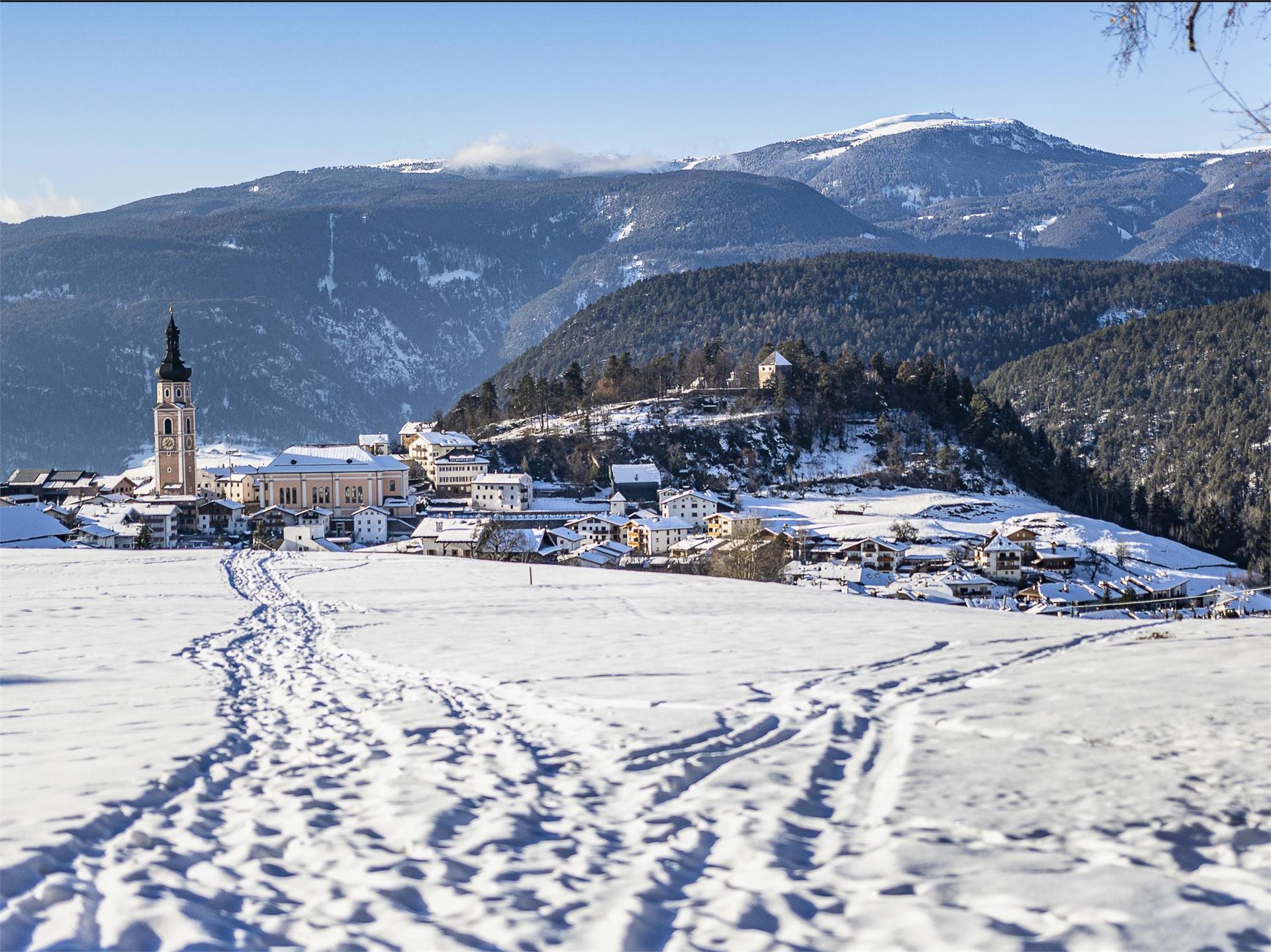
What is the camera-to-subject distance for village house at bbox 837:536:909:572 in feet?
225

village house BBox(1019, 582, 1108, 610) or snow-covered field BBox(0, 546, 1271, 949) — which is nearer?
snow-covered field BBox(0, 546, 1271, 949)

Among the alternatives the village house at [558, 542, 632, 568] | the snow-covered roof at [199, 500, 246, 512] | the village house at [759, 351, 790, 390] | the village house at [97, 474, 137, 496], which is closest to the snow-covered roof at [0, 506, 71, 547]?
the village house at [558, 542, 632, 568]

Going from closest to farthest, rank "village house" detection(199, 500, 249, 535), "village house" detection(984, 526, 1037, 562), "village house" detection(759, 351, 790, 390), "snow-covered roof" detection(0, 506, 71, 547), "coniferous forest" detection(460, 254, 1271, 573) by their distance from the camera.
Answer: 1. "snow-covered roof" detection(0, 506, 71, 547)
2. "village house" detection(984, 526, 1037, 562)
3. "village house" detection(199, 500, 249, 535)
4. "coniferous forest" detection(460, 254, 1271, 573)
5. "village house" detection(759, 351, 790, 390)

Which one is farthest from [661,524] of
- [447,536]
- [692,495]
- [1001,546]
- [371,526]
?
[1001,546]

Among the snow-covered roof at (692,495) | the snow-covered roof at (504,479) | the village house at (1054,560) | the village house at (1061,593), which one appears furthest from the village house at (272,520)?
the village house at (1061,593)

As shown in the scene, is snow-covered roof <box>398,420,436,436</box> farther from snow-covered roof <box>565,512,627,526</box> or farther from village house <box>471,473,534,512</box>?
snow-covered roof <box>565,512,627,526</box>

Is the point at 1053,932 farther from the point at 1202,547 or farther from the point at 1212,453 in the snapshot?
the point at 1212,453

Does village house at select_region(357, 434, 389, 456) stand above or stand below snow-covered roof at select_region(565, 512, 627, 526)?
above

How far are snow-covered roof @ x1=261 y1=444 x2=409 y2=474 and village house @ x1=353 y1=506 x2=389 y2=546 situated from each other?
9.58 metres

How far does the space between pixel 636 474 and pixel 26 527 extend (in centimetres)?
6009

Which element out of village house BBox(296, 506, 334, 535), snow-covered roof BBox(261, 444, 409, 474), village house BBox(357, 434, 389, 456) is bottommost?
village house BBox(296, 506, 334, 535)

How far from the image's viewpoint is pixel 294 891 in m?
6.13

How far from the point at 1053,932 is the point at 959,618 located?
12.7 meters

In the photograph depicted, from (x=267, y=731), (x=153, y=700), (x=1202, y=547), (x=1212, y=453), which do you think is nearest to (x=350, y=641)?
(x=153, y=700)
